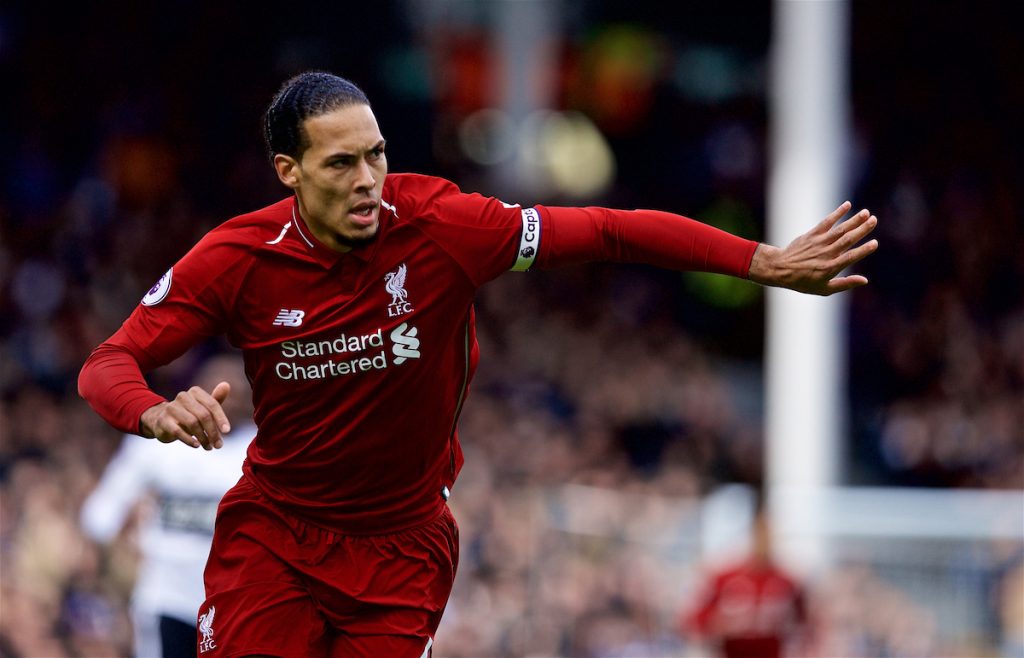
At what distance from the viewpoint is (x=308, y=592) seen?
4.70 m

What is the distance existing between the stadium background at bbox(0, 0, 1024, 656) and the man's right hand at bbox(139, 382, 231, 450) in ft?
20.4

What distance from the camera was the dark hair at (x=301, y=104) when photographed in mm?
4598

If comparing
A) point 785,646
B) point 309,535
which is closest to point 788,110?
point 785,646

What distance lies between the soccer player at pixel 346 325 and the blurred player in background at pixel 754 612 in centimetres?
617

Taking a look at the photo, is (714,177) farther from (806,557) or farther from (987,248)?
(806,557)

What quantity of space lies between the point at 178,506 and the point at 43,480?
179 inches

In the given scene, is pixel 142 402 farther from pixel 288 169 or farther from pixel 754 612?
pixel 754 612

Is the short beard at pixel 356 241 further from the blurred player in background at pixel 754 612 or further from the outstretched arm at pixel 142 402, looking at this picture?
the blurred player in background at pixel 754 612

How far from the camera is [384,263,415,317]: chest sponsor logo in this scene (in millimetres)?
4652

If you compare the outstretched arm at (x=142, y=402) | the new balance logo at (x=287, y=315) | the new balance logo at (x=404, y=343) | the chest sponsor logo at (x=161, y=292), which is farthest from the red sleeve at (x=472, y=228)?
the outstretched arm at (x=142, y=402)

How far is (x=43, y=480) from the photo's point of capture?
11.4m

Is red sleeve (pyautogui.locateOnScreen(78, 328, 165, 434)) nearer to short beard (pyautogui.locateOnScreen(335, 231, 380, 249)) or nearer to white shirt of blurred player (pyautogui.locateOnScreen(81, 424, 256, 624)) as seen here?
short beard (pyautogui.locateOnScreen(335, 231, 380, 249))

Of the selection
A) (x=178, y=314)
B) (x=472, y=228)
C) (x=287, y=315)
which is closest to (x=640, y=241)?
(x=472, y=228)

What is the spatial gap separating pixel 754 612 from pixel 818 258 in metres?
6.60
